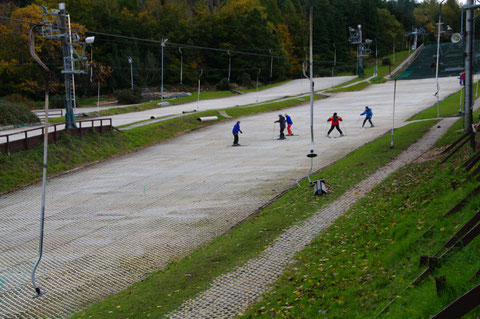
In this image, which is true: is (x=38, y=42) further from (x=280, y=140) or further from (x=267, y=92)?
(x=280, y=140)

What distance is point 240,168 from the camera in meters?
23.8

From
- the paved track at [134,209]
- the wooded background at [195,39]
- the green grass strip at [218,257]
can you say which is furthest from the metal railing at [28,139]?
the wooded background at [195,39]

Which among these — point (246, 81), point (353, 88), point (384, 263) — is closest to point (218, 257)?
point (384, 263)

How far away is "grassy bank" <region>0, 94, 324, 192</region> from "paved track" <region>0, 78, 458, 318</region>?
42.8 inches

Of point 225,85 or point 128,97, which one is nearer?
point 128,97

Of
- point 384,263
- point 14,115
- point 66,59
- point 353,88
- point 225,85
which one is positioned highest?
point 66,59

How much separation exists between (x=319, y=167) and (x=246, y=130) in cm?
1610

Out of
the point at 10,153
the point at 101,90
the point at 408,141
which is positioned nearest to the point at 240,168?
the point at 408,141

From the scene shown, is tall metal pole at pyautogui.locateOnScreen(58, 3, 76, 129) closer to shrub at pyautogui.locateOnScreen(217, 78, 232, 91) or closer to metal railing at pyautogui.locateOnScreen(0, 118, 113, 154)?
metal railing at pyautogui.locateOnScreen(0, 118, 113, 154)

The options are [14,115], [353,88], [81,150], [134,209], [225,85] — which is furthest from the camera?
[225,85]

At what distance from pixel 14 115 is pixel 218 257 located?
119 ft

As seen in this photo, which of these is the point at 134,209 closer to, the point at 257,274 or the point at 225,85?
the point at 257,274

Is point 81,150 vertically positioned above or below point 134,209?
above

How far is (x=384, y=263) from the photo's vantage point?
8922mm
